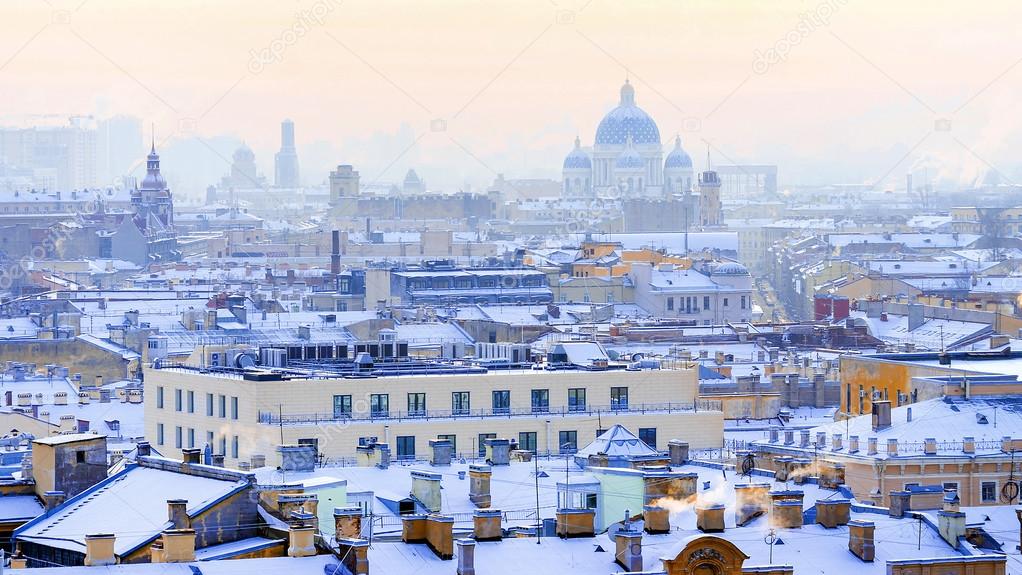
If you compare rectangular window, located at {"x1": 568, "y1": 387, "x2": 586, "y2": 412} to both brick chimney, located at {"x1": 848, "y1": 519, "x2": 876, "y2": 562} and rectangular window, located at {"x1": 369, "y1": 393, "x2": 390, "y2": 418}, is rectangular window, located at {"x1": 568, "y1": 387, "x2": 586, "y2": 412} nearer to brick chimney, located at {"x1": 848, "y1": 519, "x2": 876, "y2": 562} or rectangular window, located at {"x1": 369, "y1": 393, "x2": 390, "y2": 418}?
rectangular window, located at {"x1": 369, "y1": 393, "x2": 390, "y2": 418}

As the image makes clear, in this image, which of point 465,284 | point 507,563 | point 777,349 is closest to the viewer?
point 507,563

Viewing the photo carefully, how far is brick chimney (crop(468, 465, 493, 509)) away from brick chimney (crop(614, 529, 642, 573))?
4813 millimetres

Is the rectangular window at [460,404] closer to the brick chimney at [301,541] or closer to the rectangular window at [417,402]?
the rectangular window at [417,402]

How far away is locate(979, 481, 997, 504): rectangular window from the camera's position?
37500 millimetres

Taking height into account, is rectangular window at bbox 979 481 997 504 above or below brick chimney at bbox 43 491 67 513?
below

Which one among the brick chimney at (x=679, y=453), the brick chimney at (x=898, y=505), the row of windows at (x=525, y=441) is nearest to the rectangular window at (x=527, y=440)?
the row of windows at (x=525, y=441)

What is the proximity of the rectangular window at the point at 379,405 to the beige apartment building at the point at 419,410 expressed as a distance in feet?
0.04

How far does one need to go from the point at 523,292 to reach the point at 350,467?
5820cm

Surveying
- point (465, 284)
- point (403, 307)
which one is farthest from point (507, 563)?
point (465, 284)

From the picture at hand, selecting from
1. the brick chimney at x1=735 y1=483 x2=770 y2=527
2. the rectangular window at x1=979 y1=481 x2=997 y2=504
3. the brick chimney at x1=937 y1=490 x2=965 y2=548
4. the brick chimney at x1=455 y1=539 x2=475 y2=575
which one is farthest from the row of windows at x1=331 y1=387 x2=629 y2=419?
the brick chimney at x1=455 y1=539 x2=475 y2=575

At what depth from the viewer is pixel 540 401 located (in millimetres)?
42219

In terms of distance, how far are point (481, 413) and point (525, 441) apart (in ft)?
2.72

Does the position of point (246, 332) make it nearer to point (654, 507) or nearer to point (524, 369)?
point (524, 369)

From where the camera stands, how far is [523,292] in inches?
3693
